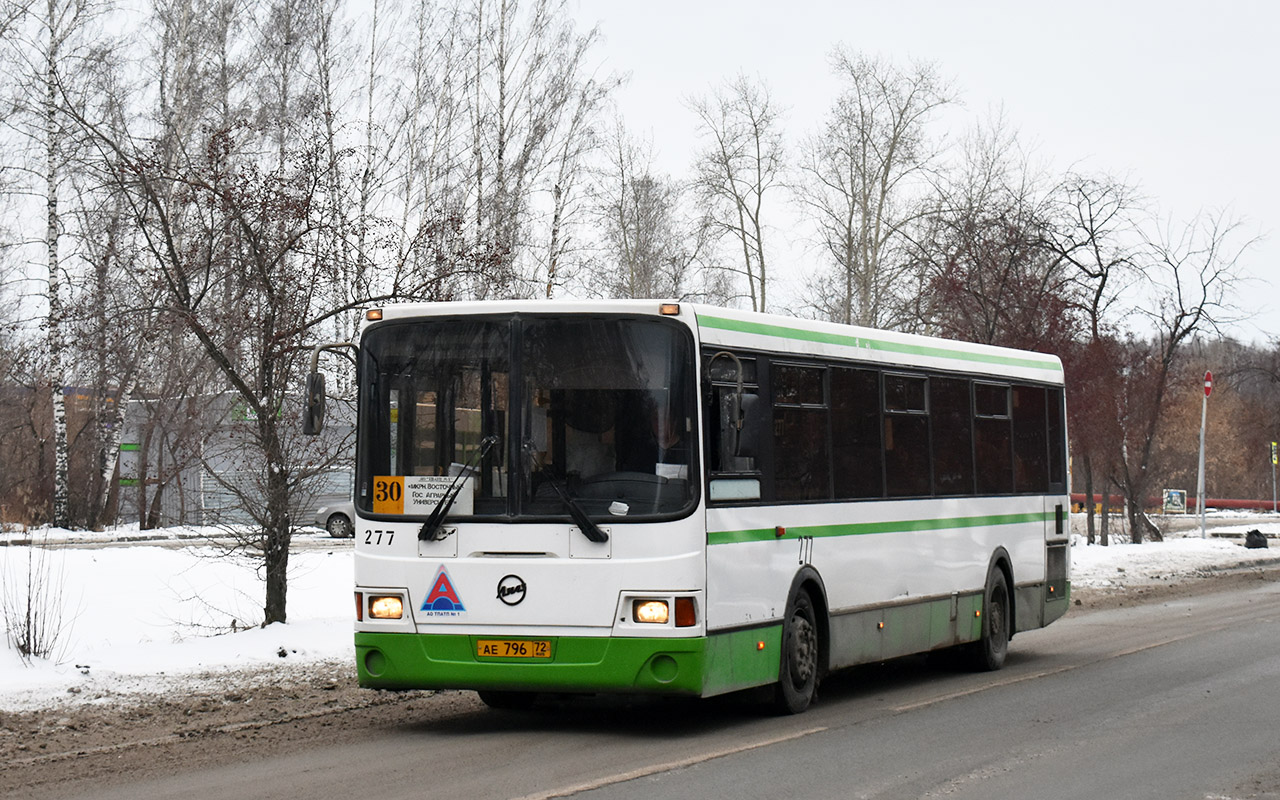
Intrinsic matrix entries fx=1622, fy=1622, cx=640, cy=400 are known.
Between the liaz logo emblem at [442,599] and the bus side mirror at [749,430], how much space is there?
205cm

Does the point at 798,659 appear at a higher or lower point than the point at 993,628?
higher

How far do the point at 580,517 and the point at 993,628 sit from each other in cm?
667

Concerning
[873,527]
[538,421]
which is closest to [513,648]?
[538,421]

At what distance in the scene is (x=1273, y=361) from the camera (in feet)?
188

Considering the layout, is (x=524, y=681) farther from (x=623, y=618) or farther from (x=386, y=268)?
(x=386, y=268)

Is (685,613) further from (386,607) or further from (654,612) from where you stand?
(386,607)

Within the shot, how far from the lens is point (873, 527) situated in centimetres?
1287

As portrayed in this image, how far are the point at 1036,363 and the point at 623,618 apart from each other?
821 centimetres

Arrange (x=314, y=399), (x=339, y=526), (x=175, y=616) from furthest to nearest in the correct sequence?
(x=339, y=526), (x=175, y=616), (x=314, y=399)

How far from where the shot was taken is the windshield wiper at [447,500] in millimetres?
10352

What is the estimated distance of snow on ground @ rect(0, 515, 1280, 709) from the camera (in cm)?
1307

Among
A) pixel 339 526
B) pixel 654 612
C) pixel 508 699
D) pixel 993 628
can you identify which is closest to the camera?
pixel 654 612

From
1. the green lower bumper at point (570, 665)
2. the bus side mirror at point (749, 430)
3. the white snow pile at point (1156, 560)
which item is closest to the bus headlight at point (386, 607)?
the green lower bumper at point (570, 665)

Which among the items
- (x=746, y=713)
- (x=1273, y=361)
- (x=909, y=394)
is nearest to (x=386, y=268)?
(x=909, y=394)
